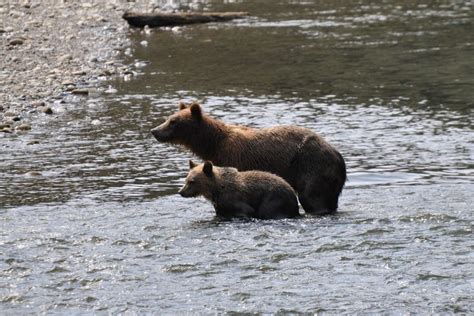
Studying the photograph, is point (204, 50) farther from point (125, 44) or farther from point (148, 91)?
point (148, 91)

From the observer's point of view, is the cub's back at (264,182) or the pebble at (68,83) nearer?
the cub's back at (264,182)

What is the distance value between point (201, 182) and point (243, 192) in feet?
1.43

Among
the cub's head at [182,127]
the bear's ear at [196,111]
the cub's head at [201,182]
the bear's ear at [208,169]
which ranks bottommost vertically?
the cub's head at [201,182]

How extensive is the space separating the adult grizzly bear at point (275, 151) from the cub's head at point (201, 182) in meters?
0.59

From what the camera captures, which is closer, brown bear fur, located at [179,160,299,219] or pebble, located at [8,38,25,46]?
brown bear fur, located at [179,160,299,219]

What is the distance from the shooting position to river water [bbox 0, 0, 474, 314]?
8180 millimetres

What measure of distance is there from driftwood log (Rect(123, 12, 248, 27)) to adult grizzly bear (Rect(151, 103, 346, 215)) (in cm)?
1379

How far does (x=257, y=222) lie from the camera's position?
10.2m

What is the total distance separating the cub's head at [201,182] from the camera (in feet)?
34.1

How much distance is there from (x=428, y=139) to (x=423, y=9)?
13507 millimetres

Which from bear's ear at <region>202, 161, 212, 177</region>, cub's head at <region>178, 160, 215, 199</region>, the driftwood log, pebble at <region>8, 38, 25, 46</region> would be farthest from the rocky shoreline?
bear's ear at <region>202, 161, 212, 177</region>

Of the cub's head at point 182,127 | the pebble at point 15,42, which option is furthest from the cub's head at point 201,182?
the pebble at point 15,42

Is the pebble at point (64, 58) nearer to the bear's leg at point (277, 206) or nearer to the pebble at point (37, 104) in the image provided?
the pebble at point (37, 104)

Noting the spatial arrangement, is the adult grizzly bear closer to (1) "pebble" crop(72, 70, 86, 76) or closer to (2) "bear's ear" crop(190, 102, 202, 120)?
(2) "bear's ear" crop(190, 102, 202, 120)
